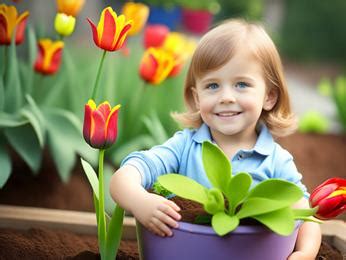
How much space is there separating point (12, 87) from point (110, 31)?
767 millimetres

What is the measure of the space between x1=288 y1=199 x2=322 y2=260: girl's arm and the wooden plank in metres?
0.56

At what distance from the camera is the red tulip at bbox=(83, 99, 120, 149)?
1.45 m

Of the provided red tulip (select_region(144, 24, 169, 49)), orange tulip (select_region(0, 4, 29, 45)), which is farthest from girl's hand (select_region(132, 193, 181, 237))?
red tulip (select_region(144, 24, 169, 49))

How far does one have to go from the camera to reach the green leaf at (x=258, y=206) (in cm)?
137

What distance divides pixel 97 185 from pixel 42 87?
116 centimetres

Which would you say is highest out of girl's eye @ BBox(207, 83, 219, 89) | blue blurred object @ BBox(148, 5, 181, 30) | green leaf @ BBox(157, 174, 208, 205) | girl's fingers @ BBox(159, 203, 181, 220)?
girl's eye @ BBox(207, 83, 219, 89)

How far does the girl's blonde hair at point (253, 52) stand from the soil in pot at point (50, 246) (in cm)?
40

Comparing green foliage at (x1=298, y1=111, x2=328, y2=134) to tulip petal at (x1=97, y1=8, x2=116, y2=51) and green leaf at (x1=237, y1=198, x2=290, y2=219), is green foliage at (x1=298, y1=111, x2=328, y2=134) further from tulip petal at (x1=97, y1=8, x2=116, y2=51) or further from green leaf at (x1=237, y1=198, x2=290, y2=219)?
green leaf at (x1=237, y1=198, x2=290, y2=219)

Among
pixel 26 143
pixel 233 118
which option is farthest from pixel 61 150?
pixel 233 118

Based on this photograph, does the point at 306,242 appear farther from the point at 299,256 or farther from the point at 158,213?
the point at 158,213

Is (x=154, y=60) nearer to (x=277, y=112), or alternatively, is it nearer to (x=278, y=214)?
(x=277, y=112)

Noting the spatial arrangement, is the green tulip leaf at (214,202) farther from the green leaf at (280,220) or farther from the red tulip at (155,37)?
the red tulip at (155,37)

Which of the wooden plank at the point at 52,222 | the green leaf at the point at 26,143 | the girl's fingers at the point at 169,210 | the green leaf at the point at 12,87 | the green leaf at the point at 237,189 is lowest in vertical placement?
the wooden plank at the point at 52,222

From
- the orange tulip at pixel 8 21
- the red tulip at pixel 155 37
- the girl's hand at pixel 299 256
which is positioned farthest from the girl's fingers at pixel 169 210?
the red tulip at pixel 155 37
